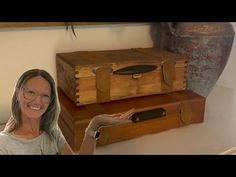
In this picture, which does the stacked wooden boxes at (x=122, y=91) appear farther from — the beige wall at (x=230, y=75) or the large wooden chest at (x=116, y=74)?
the beige wall at (x=230, y=75)

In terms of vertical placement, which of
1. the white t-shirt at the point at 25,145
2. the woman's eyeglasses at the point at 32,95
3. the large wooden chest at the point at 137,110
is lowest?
the large wooden chest at the point at 137,110

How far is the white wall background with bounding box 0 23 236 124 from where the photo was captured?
0.76 metres

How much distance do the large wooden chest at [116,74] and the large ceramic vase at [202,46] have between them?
55mm

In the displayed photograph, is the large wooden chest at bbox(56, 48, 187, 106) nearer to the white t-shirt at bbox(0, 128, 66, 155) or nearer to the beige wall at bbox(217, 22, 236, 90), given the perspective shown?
the white t-shirt at bbox(0, 128, 66, 155)

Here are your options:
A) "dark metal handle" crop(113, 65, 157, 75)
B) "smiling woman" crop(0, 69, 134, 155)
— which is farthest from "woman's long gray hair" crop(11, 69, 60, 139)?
"dark metal handle" crop(113, 65, 157, 75)

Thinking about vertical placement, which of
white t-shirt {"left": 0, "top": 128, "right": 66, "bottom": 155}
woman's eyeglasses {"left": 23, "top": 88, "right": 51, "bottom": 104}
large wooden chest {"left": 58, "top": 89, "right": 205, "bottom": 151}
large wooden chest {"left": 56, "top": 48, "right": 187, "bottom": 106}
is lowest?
large wooden chest {"left": 58, "top": 89, "right": 205, "bottom": 151}

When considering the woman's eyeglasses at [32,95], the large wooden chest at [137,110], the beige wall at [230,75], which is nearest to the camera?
the woman's eyeglasses at [32,95]

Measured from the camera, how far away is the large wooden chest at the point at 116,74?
0.68 metres

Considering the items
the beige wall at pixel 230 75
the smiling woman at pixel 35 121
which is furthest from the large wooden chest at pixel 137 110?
the beige wall at pixel 230 75

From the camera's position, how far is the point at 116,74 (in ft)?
2.32

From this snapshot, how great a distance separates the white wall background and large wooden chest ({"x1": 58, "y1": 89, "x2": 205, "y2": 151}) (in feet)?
0.47

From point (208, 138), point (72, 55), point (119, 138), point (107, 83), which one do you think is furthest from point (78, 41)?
point (208, 138)

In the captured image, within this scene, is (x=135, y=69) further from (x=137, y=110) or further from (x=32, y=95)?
(x=32, y=95)
